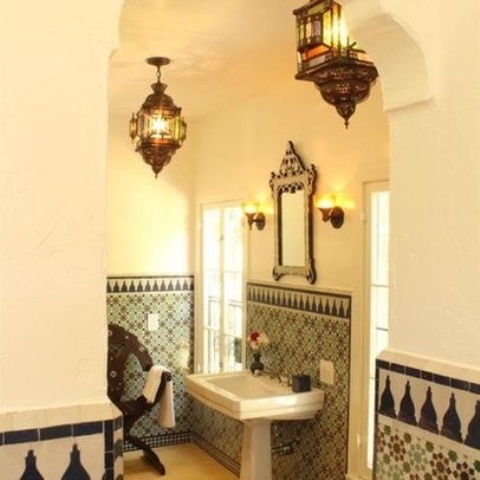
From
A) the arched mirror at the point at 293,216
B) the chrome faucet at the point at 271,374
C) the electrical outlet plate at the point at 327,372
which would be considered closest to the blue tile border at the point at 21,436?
the electrical outlet plate at the point at 327,372

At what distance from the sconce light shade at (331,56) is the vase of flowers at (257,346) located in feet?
8.95

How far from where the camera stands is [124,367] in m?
5.79

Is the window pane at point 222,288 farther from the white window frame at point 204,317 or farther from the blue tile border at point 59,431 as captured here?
the blue tile border at point 59,431

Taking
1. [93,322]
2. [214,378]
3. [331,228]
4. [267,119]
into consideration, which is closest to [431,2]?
[93,322]

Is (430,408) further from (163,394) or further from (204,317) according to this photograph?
(204,317)

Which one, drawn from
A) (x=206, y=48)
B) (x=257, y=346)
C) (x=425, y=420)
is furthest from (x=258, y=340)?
(x=425, y=420)

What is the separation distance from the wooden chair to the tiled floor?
0.32 ft

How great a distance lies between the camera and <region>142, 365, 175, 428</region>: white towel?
5480mm

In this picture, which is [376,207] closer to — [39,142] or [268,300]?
[268,300]

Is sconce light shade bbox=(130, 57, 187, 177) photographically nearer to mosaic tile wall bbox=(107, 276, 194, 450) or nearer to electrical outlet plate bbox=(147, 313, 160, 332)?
mosaic tile wall bbox=(107, 276, 194, 450)

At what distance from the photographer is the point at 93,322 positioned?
4.47 feet

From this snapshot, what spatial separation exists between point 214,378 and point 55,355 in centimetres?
369

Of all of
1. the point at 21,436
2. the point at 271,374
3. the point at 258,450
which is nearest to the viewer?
the point at 21,436

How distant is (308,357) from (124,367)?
1998 millimetres
